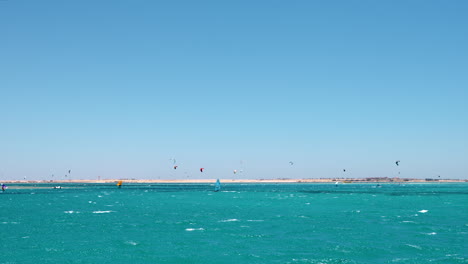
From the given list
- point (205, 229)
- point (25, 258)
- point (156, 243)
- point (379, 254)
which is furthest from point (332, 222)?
point (25, 258)

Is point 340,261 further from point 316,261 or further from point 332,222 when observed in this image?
point 332,222

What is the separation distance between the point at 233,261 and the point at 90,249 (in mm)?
14091

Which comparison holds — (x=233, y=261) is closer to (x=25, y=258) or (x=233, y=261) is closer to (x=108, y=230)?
(x=25, y=258)

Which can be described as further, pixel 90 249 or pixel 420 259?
pixel 90 249

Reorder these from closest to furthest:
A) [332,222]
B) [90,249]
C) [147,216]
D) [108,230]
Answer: [90,249] < [108,230] < [332,222] < [147,216]

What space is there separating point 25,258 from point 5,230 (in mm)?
20321

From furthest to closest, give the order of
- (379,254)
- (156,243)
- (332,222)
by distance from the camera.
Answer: (332,222) < (156,243) < (379,254)

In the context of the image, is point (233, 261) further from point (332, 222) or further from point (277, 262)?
point (332, 222)

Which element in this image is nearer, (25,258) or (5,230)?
(25,258)

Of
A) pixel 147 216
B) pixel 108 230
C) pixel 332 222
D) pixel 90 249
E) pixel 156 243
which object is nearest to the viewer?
pixel 90 249

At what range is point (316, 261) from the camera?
35469mm

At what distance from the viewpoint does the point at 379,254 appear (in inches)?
1505

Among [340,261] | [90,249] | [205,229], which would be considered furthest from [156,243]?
[340,261]

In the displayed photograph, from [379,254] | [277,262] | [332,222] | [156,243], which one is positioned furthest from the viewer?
[332,222]
